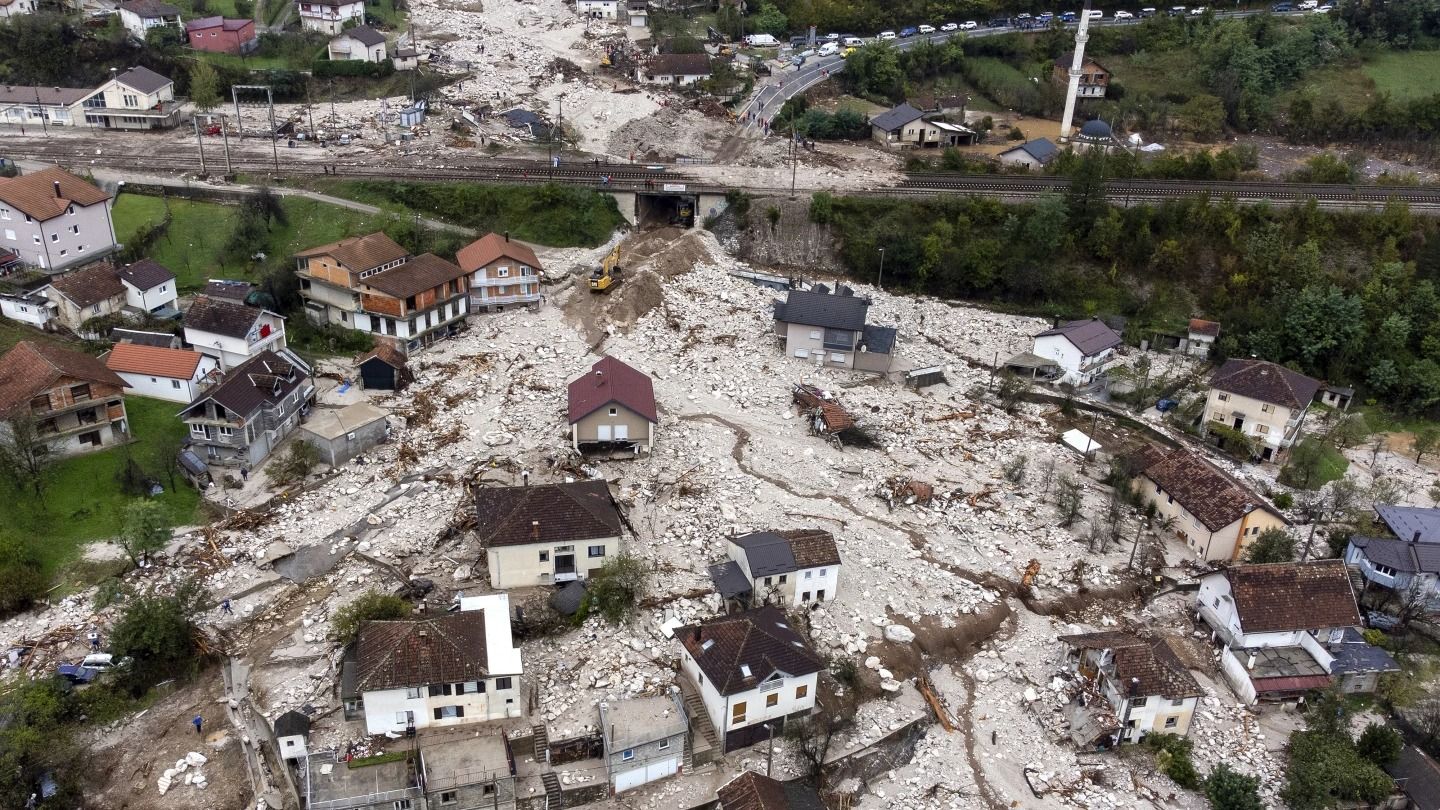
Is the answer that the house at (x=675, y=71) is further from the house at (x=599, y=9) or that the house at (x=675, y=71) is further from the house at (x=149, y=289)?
the house at (x=149, y=289)

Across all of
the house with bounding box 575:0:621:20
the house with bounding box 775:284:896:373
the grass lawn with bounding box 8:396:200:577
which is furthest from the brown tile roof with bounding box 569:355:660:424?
the house with bounding box 575:0:621:20

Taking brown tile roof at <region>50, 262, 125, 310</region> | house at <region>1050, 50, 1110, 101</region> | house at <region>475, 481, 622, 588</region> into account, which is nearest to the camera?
house at <region>475, 481, 622, 588</region>

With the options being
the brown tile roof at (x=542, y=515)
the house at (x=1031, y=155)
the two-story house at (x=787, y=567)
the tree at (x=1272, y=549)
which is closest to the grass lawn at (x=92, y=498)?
the brown tile roof at (x=542, y=515)

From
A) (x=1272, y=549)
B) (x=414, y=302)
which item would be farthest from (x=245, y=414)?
(x=1272, y=549)

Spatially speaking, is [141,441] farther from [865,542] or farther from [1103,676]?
[1103,676]

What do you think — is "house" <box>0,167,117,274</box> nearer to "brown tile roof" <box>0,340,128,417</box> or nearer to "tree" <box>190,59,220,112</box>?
"brown tile roof" <box>0,340,128,417</box>

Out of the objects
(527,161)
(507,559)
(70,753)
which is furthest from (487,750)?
(527,161)

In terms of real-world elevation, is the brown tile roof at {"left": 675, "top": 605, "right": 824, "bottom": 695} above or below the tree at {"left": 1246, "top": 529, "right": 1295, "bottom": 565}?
above
